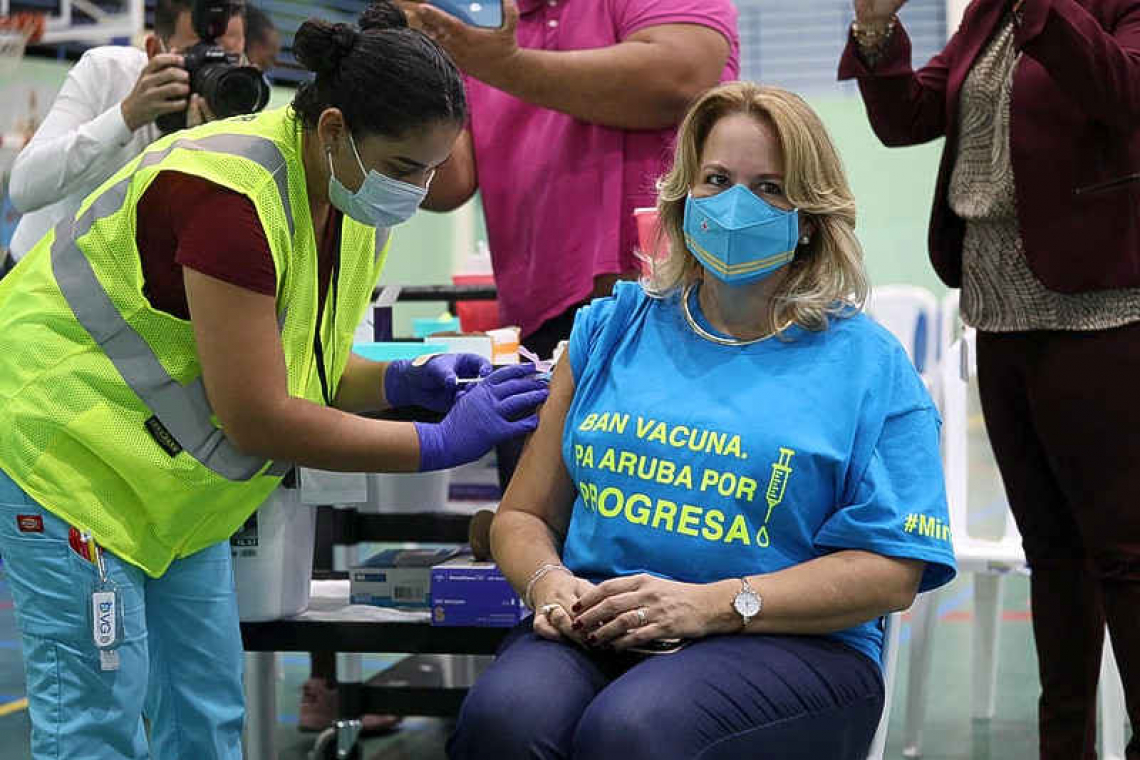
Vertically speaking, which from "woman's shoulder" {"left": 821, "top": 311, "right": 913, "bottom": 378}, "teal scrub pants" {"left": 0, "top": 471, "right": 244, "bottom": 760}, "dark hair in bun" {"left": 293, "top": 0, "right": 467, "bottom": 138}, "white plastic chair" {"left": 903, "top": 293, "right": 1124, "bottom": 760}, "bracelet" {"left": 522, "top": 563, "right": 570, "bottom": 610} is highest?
"dark hair in bun" {"left": 293, "top": 0, "right": 467, "bottom": 138}

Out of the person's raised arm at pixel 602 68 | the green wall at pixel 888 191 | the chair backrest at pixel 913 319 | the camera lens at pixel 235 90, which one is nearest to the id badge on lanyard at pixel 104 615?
the camera lens at pixel 235 90

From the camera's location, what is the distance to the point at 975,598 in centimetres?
A: 348

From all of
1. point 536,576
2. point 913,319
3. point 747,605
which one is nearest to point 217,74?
point 536,576

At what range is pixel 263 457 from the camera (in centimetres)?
189

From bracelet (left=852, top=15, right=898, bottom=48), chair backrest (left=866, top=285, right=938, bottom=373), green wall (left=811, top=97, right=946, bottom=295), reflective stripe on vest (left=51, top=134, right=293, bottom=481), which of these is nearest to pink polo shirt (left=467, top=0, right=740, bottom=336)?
→ bracelet (left=852, top=15, right=898, bottom=48)

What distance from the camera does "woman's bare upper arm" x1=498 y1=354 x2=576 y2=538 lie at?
6.44 feet

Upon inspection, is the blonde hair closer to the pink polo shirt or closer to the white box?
the pink polo shirt

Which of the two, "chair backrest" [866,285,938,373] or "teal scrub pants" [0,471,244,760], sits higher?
"teal scrub pants" [0,471,244,760]

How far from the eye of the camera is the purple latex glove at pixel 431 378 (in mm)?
2141

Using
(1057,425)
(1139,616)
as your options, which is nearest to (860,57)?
(1057,425)

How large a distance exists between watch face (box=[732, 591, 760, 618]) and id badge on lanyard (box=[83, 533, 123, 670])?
0.80 metres

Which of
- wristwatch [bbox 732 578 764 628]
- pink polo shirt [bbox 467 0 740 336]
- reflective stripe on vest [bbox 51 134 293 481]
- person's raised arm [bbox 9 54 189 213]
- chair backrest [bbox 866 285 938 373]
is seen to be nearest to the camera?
wristwatch [bbox 732 578 764 628]

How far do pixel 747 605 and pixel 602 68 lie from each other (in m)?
1.03

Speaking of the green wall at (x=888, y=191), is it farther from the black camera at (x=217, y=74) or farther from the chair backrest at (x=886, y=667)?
the chair backrest at (x=886, y=667)
